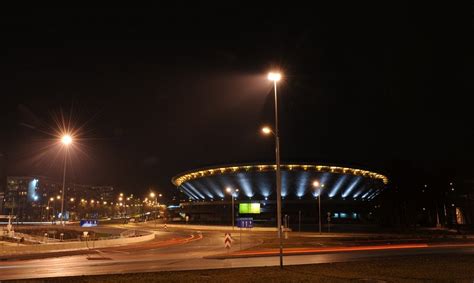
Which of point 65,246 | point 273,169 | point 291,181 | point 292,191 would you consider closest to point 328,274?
point 65,246

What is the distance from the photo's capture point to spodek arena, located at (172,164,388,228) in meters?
111

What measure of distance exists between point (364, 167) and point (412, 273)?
345 ft

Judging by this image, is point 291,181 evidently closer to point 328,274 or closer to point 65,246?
point 65,246

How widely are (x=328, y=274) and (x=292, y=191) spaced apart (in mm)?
98059

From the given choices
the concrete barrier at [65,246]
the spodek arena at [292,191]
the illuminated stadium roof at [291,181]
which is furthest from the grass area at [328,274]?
the illuminated stadium roof at [291,181]

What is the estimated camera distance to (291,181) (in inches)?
4427

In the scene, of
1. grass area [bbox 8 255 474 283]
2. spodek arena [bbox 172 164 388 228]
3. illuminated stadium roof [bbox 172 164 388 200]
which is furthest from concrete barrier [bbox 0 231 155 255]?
illuminated stadium roof [bbox 172 164 388 200]

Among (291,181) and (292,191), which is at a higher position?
(291,181)

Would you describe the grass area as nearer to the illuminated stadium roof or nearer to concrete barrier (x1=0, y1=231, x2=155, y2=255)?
concrete barrier (x1=0, y1=231, x2=155, y2=255)

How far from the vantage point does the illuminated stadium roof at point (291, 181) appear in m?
112

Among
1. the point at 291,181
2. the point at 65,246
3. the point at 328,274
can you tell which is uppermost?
the point at 291,181

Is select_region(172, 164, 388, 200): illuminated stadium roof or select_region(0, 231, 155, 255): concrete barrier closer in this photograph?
select_region(0, 231, 155, 255): concrete barrier

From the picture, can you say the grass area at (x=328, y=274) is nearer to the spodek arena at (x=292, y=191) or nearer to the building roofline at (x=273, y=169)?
the spodek arena at (x=292, y=191)

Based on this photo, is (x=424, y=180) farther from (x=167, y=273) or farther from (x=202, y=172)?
(x=167, y=273)
